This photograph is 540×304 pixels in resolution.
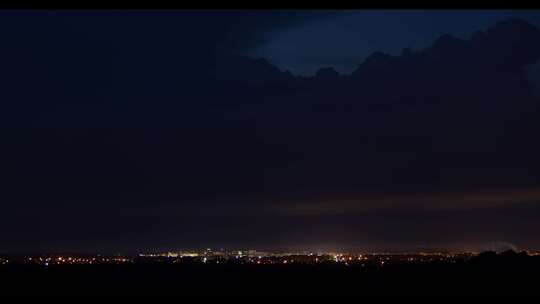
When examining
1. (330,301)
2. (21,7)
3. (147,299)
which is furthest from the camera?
(147,299)

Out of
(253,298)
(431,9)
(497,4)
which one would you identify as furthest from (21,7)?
(253,298)

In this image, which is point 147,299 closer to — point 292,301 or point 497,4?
point 292,301

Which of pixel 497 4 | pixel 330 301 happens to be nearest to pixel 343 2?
pixel 497 4

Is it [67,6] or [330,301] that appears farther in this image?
[330,301]

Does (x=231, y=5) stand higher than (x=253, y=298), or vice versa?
(x=231, y=5)

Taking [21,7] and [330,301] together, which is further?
[330,301]

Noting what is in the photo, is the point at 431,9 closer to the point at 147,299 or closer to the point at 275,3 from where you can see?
the point at 275,3

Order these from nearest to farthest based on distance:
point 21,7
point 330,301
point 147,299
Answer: point 21,7, point 330,301, point 147,299

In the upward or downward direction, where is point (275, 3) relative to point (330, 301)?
upward
